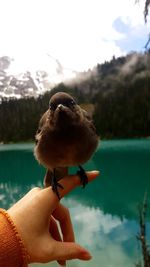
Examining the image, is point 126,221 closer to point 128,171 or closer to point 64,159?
point 128,171

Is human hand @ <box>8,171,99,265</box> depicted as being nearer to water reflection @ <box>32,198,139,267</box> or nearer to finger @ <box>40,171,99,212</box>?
finger @ <box>40,171,99,212</box>

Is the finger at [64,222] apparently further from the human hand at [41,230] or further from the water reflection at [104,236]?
the water reflection at [104,236]

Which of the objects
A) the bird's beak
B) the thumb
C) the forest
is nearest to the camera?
the thumb

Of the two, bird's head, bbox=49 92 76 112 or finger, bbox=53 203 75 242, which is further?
bird's head, bbox=49 92 76 112

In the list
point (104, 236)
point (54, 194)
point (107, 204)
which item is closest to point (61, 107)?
point (54, 194)

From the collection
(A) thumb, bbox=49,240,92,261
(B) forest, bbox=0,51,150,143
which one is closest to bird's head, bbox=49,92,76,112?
(A) thumb, bbox=49,240,92,261

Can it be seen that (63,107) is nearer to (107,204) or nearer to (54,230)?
(54,230)
